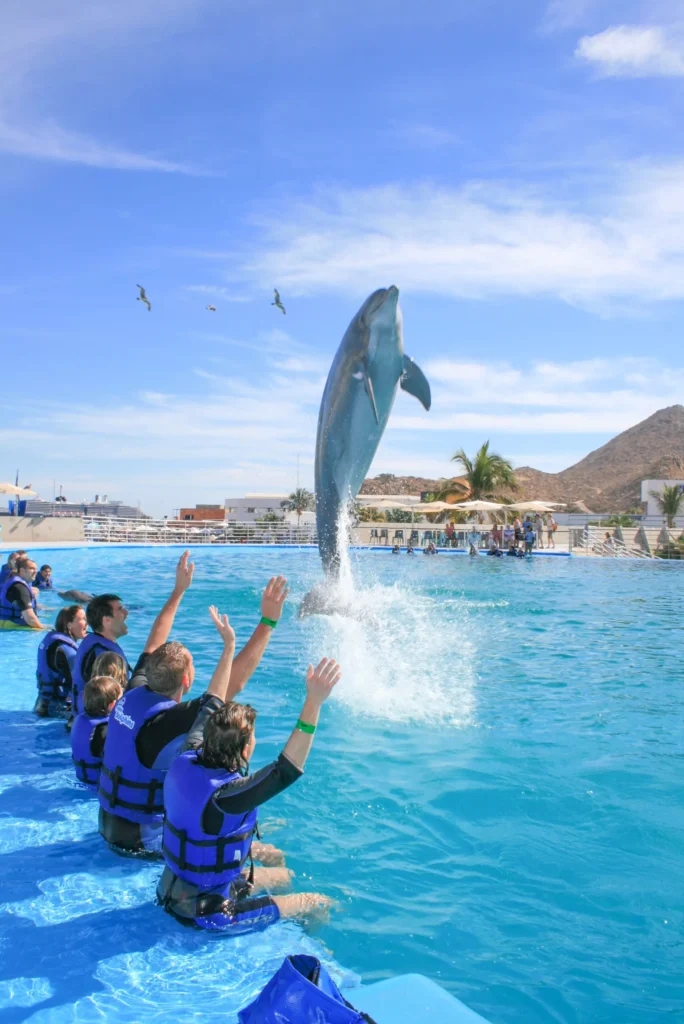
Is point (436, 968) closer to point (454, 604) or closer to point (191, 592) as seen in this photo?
point (454, 604)

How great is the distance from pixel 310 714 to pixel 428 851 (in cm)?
190

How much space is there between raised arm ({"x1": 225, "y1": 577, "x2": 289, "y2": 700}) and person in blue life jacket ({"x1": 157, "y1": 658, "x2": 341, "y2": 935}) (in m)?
0.63

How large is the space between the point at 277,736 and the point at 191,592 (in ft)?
30.8

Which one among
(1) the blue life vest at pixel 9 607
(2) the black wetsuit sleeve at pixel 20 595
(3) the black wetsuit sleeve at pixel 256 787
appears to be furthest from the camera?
(1) the blue life vest at pixel 9 607

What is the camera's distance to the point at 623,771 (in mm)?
5453

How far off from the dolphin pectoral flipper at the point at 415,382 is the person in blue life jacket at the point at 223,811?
4.98m

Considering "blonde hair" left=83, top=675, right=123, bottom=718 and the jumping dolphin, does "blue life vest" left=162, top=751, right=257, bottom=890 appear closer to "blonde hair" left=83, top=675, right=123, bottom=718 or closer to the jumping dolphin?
"blonde hair" left=83, top=675, right=123, bottom=718

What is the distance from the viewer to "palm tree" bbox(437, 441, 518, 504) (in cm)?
4091

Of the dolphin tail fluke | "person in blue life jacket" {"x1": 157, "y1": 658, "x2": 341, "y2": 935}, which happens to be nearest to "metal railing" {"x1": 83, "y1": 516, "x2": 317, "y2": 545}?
the dolphin tail fluke

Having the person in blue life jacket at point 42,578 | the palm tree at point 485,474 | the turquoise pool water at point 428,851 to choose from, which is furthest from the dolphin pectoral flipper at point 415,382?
the palm tree at point 485,474

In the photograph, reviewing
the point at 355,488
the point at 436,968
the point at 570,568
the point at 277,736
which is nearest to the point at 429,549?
the point at 570,568

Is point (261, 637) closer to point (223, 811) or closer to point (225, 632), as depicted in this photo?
point (225, 632)

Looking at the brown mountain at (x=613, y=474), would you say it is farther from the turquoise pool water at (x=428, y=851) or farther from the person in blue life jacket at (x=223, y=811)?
the person in blue life jacket at (x=223, y=811)

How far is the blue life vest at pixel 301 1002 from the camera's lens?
1957 mm
